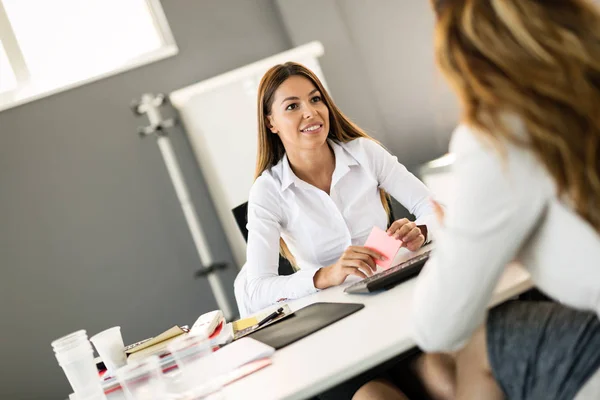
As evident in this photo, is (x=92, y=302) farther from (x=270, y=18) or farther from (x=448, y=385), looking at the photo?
(x=448, y=385)

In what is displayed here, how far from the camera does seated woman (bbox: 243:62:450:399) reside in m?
2.12

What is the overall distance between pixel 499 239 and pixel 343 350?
390mm

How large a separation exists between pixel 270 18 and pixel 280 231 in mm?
2070

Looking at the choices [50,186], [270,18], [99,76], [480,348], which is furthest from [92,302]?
[480,348]

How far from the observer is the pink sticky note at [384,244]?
169 cm

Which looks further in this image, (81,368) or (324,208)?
(324,208)

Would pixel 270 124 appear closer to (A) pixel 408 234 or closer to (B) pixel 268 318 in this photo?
(A) pixel 408 234

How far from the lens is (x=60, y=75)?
3.88 metres

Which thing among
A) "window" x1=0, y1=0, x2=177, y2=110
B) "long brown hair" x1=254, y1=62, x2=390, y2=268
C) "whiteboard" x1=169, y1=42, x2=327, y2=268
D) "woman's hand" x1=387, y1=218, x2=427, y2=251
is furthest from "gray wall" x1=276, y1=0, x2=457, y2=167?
"woman's hand" x1=387, y1=218, x2=427, y2=251

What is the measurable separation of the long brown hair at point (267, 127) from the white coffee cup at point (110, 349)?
0.75 m

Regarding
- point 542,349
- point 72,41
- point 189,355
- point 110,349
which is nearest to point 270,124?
point 110,349

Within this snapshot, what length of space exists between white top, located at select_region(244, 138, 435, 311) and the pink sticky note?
37cm

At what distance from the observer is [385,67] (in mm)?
3896

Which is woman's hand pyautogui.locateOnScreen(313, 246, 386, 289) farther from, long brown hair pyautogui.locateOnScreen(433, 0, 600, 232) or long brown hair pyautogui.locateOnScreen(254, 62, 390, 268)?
long brown hair pyautogui.locateOnScreen(433, 0, 600, 232)
